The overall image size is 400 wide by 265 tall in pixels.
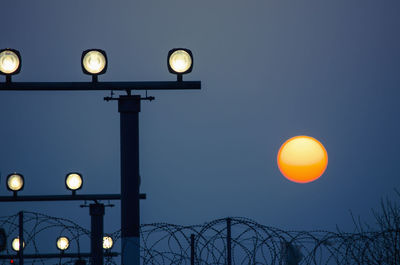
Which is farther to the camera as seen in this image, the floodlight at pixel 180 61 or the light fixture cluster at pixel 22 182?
the light fixture cluster at pixel 22 182

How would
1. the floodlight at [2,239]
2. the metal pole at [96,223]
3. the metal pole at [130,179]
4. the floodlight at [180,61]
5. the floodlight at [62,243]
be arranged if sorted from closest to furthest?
the metal pole at [130,179] < the floodlight at [180,61] < the floodlight at [2,239] < the metal pole at [96,223] < the floodlight at [62,243]

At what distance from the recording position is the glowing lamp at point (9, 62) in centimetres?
1188

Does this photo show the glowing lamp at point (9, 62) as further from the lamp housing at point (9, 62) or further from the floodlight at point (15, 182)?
→ the floodlight at point (15, 182)

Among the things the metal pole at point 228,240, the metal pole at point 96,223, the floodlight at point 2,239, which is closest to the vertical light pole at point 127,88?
the metal pole at point 228,240

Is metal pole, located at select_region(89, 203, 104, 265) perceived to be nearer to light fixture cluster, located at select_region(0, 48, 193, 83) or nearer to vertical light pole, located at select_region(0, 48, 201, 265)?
vertical light pole, located at select_region(0, 48, 201, 265)

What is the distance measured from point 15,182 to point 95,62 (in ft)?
21.7

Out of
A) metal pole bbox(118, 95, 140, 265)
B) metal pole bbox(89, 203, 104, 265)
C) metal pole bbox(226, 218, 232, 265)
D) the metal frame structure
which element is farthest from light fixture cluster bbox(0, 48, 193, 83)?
metal pole bbox(89, 203, 104, 265)

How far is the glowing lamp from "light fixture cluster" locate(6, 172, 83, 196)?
19.8ft

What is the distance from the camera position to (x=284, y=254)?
10.8 metres

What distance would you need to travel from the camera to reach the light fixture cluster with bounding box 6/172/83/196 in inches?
687

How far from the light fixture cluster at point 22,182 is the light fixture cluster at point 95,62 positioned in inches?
238

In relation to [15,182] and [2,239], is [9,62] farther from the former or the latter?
[2,239]

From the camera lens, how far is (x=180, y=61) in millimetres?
11914

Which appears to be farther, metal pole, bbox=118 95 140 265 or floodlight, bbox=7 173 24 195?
floodlight, bbox=7 173 24 195
